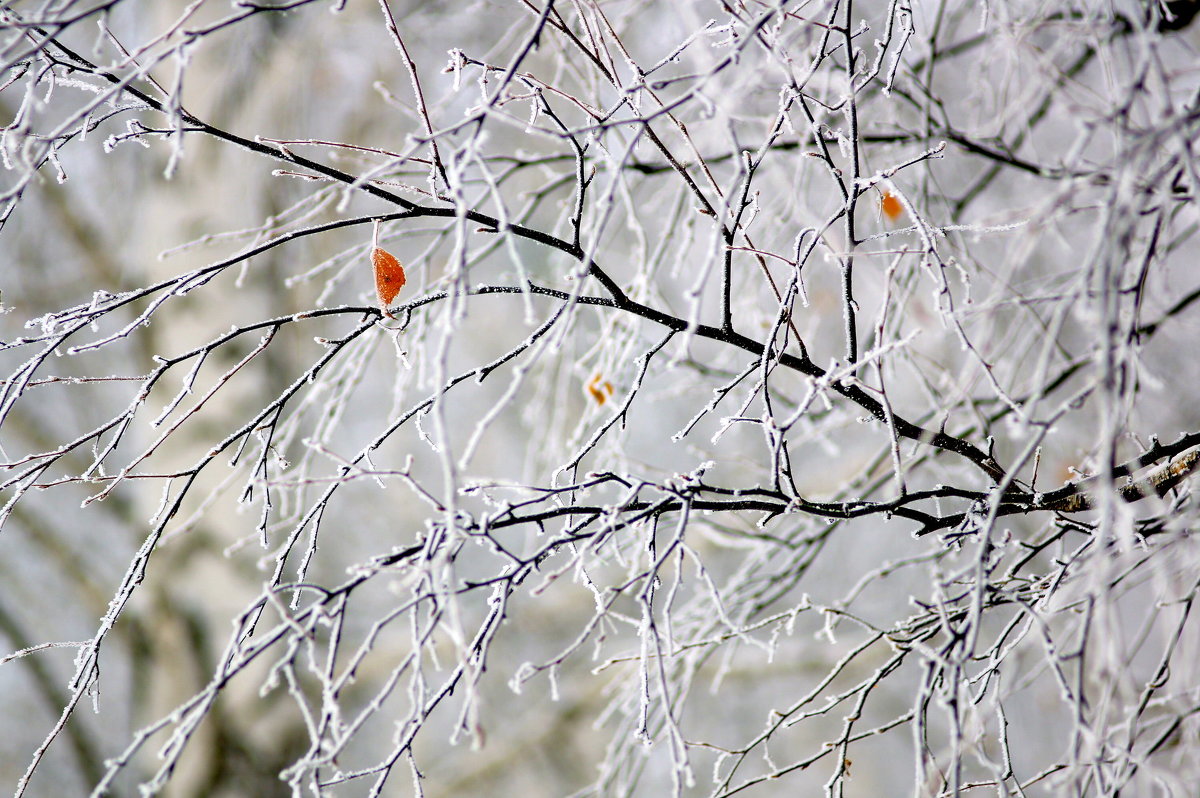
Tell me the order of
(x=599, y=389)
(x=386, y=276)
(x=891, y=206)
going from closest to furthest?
(x=386, y=276) → (x=599, y=389) → (x=891, y=206)

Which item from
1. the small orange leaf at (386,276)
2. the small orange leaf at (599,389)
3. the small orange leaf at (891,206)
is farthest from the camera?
the small orange leaf at (891,206)

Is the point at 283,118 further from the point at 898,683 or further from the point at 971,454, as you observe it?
the point at 898,683

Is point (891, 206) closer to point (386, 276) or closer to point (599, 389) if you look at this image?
point (599, 389)

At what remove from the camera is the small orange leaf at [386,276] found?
1.11m

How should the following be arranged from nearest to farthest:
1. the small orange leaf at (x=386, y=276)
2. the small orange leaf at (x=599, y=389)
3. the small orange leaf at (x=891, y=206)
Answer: the small orange leaf at (x=386, y=276) < the small orange leaf at (x=599, y=389) < the small orange leaf at (x=891, y=206)

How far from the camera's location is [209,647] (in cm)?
365

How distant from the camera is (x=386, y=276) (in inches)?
44.3

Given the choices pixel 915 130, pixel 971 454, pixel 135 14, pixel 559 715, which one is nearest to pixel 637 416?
pixel 559 715

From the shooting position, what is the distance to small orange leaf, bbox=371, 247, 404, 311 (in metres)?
1.11

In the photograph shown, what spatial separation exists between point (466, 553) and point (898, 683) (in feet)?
8.98

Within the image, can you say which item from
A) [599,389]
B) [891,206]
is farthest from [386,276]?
[891,206]

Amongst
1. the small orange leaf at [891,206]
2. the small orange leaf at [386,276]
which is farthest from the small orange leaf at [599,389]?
the small orange leaf at [891,206]

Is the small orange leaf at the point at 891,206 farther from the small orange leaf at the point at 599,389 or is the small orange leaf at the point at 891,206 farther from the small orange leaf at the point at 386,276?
the small orange leaf at the point at 386,276

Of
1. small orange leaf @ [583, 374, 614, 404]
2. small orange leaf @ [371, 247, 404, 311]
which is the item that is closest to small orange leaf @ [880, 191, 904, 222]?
small orange leaf @ [583, 374, 614, 404]
